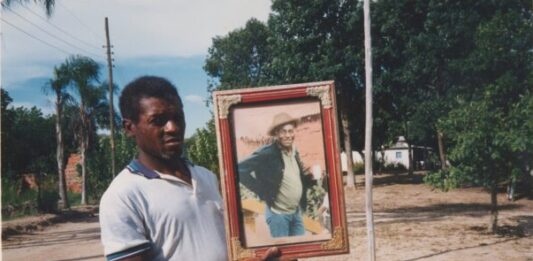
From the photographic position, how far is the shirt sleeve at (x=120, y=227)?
5.83 ft

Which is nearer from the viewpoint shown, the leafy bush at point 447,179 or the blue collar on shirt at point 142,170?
the blue collar on shirt at point 142,170

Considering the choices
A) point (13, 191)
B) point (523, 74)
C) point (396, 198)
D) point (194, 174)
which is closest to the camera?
point (194, 174)

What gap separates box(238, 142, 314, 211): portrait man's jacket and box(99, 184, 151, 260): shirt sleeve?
0.70 m

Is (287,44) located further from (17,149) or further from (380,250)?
(17,149)

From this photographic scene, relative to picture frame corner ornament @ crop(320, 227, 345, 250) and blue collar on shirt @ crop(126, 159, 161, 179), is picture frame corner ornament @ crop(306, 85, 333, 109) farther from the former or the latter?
blue collar on shirt @ crop(126, 159, 161, 179)

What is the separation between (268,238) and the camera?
7.83ft

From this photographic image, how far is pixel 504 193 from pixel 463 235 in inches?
459

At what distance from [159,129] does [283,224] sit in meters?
0.83

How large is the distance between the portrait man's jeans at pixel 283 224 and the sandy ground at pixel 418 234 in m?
7.45

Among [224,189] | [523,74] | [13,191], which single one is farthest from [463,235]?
[13,191]

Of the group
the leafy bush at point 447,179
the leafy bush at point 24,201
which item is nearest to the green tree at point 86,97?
the leafy bush at point 24,201

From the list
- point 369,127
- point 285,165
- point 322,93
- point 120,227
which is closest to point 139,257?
point 120,227

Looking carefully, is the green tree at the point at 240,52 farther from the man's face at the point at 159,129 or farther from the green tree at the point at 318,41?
the man's face at the point at 159,129

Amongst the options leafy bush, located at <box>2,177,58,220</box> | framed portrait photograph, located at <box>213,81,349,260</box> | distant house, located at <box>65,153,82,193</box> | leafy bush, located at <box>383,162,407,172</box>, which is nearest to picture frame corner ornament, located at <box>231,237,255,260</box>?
framed portrait photograph, located at <box>213,81,349,260</box>
